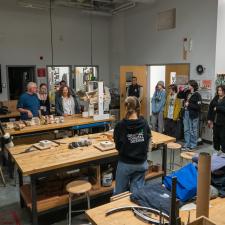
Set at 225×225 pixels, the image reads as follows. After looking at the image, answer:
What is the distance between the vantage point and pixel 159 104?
690 cm

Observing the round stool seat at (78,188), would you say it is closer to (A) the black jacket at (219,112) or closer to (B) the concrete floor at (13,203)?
(B) the concrete floor at (13,203)

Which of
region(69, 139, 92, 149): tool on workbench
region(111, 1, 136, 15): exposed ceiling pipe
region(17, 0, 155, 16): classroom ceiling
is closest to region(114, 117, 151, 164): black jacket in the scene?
region(69, 139, 92, 149): tool on workbench

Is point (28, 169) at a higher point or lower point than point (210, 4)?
lower

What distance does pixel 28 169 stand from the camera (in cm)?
268

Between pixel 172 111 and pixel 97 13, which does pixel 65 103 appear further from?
pixel 97 13

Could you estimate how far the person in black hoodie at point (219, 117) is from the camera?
5.13m

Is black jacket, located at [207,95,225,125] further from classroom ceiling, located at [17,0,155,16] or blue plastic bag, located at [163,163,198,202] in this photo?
classroom ceiling, located at [17,0,155,16]

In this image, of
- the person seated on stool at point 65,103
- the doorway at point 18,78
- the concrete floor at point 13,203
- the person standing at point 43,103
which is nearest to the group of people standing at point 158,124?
the concrete floor at point 13,203

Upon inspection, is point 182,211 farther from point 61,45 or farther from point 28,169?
point 61,45

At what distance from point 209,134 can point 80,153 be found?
4.30 m

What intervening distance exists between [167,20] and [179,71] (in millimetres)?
1477

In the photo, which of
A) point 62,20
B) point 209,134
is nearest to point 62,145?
point 209,134

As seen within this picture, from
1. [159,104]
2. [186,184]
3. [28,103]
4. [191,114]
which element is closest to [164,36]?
[159,104]

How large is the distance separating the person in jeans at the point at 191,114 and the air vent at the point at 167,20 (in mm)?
2030
